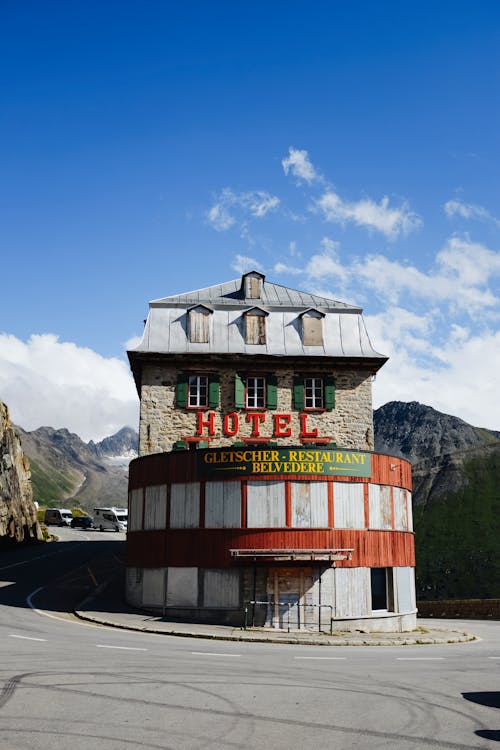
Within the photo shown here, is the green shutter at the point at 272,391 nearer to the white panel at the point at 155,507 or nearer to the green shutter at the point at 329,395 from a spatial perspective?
the green shutter at the point at 329,395

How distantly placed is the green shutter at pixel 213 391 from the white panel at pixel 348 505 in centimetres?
1096

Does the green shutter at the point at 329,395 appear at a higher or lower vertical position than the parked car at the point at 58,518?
higher

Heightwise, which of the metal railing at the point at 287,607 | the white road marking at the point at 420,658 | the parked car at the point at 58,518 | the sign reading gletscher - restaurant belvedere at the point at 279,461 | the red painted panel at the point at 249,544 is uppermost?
the parked car at the point at 58,518

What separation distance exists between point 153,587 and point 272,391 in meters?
12.4

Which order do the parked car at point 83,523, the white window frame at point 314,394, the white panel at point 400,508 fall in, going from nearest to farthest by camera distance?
the white panel at point 400,508 < the white window frame at point 314,394 < the parked car at point 83,523

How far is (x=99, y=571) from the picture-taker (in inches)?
1469

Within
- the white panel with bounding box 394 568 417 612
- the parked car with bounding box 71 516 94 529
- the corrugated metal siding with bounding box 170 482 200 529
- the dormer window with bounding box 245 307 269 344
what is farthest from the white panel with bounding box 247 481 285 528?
the parked car with bounding box 71 516 94 529

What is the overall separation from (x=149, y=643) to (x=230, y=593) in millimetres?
5987

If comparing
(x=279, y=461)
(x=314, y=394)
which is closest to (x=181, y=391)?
(x=314, y=394)

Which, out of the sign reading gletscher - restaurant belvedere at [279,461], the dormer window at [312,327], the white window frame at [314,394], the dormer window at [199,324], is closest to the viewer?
the sign reading gletscher - restaurant belvedere at [279,461]

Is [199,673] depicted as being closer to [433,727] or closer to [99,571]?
[433,727]

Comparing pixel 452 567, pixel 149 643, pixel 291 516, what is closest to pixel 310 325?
pixel 291 516

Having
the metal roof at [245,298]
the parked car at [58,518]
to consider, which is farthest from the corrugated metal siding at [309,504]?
the parked car at [58,518]

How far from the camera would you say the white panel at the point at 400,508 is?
2817 centimetres
